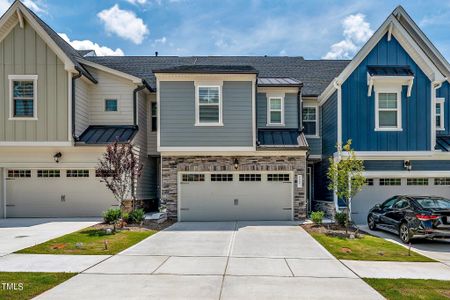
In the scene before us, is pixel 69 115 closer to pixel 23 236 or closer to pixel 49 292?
pixel 23 236

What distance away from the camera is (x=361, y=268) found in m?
8.31

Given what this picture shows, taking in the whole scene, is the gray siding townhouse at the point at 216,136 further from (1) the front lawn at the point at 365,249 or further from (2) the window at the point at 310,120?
(1) the front lawn at the point at 365,249

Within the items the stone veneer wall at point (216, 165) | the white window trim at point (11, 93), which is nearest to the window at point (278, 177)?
the stone veneer wall at point (216, 165)

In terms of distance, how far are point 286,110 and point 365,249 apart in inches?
333

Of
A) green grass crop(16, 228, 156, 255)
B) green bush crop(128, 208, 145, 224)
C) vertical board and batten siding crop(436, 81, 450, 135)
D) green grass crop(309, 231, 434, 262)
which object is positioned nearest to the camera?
green grass crop(309, 231, 434, 262)

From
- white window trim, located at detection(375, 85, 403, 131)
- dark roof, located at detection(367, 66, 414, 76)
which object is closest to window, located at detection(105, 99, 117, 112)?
dark roof, located at detection(367, 66, 414, 76)

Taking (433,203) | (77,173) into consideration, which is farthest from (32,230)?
(433,203)

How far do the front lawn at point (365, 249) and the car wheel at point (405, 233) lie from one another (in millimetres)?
637

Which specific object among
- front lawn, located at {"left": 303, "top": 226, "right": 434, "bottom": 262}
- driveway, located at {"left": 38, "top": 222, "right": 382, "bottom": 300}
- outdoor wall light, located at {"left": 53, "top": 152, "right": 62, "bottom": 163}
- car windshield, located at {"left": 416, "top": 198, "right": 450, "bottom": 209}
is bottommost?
front lawn, located at {"left": 303, "top": 226, "right": 434, "bottom": 262}

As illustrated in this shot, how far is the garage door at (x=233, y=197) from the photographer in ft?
52.2

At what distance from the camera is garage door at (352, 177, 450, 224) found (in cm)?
1555

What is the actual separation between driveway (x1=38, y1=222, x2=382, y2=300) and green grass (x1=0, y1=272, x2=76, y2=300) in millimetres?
221

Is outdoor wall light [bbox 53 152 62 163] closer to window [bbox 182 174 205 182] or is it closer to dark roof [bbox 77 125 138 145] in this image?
dark roof [bbox 77 125 138 145]

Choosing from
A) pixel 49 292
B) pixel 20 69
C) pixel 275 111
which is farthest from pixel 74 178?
pixel 49 292
